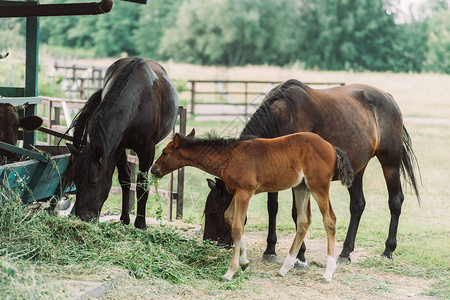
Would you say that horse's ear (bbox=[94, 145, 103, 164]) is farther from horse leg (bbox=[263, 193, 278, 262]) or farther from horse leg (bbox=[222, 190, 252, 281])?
horse leg (bbox=[263, 193, 278, 262])

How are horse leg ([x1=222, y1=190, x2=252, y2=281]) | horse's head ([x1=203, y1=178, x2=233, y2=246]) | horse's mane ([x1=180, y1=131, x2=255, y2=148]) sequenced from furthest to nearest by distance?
horse's head ([x1=203, y1=178, x2=233, y2=246]), horse's mane ([x1=180, y1=131, x2=255, y2=148]), horse leg ([x1=222, y1=190, x2=252, y2=281])

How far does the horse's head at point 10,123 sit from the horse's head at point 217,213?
1.97 metres

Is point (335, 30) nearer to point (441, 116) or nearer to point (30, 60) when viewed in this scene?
point (441, 116)

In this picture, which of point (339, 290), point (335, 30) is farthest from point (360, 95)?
point (335, 30)

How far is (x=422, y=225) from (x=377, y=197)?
2.48 meters

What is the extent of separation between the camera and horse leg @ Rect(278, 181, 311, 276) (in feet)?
20.1

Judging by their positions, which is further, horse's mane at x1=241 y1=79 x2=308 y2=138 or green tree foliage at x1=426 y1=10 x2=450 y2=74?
green tree foliage at x1=426 y1=10 x2=450 y2=74

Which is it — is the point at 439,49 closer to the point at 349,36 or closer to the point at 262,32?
the point at 349,36

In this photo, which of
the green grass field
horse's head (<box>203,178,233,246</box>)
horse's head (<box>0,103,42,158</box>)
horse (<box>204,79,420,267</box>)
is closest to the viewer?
the green grass field

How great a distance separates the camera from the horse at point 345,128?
655 centimetres

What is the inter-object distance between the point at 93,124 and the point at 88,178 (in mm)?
549

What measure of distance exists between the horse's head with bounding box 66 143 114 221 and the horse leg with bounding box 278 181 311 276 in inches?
77.5

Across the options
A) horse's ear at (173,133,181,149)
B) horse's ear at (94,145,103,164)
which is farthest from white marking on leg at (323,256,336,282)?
horse's ear at (94,145,103,164)

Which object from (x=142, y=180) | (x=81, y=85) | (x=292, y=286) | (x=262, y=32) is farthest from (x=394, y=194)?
(x=262, y=32)
